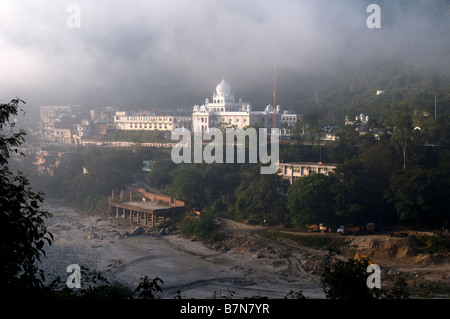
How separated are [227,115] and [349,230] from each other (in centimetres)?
2514

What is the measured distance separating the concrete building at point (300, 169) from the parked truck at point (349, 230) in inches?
202

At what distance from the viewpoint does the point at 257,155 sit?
33156 millimetres

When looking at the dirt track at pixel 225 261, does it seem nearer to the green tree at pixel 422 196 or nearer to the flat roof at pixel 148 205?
the green tree at pixel 422 196

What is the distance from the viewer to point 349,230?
2414cm

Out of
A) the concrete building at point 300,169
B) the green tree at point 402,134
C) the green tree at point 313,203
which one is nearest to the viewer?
the green tree at point 313,203

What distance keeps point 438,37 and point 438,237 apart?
5287 centimetres

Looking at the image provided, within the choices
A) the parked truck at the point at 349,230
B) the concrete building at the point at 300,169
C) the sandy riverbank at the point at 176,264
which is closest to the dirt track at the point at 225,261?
the sandy riverbank at the point at 176,264

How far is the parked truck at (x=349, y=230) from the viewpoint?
78.7 ft

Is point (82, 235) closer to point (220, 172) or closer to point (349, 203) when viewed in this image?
point (220, 172)

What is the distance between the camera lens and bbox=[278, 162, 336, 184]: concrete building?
2919 cm

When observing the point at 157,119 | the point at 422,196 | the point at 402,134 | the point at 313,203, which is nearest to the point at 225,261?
the point at 313,203

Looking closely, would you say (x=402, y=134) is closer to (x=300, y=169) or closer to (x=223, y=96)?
(x=300, y=169)

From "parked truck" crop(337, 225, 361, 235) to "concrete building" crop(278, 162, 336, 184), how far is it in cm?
514
